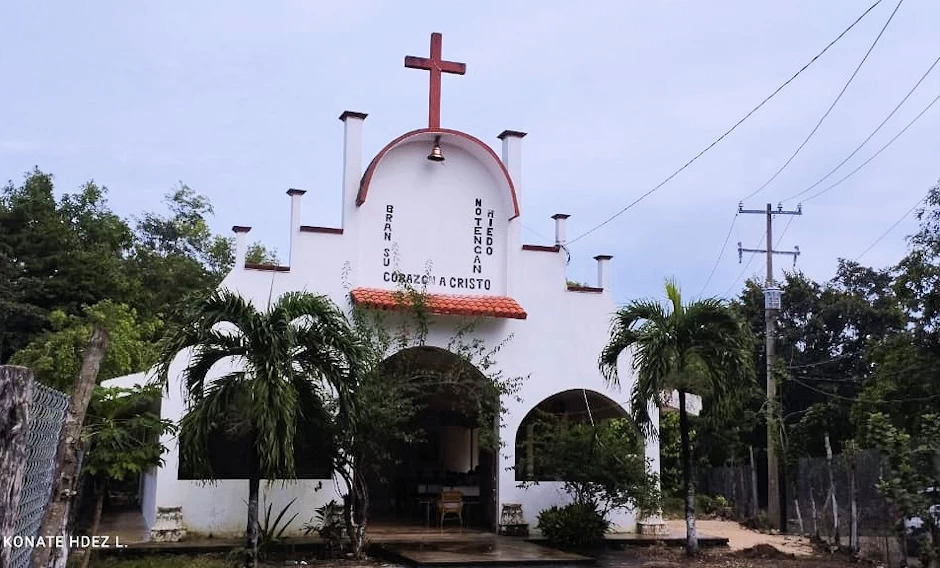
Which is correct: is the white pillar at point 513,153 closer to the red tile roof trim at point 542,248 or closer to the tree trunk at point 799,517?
the red tile roof trim at point 542,248

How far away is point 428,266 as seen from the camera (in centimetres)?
1636

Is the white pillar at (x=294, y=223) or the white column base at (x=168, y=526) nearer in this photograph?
the white column base at (x=168, y=526)

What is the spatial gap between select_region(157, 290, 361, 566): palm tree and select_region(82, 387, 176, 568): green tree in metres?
0.68

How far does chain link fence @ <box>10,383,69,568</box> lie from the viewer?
3.54 m

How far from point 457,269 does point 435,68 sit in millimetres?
3571

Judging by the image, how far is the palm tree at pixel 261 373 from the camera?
429 inches

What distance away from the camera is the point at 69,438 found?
492cm

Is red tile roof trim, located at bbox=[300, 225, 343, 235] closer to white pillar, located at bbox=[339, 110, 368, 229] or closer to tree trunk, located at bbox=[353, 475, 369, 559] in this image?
white pillar, located at bbox=[339, 110, 368, 229]

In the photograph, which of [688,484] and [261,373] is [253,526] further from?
[688,484]

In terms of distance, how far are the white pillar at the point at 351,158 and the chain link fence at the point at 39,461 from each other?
37.4 feet

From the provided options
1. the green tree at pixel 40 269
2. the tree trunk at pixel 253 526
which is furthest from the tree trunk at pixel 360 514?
the green tree at pixel 40 269

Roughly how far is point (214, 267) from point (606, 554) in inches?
954

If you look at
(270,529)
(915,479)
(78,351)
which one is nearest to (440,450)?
(270,529)

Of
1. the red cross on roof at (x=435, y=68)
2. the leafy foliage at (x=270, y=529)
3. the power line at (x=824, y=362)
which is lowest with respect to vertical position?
the leafy foliage at (x=270, y=529)
